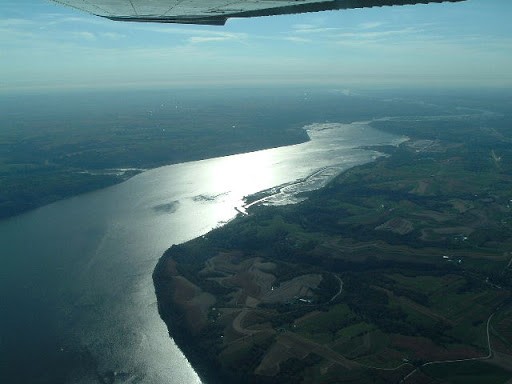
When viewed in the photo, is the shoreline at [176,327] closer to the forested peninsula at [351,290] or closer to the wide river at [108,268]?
the forested peninsula at [351,290]

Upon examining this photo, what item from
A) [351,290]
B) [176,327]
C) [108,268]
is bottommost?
[351,290]

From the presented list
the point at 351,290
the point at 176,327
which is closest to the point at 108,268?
the point at 176,327

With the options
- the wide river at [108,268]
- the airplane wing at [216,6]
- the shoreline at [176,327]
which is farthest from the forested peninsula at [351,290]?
the airplane wing at [216,6]

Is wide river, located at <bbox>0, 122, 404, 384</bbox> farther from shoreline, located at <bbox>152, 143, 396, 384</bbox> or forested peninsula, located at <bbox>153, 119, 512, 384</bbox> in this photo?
forested peninsula, located at <bbox>153, 119, 512, 384</bbox>

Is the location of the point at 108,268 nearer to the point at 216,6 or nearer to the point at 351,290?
the point at 351,290

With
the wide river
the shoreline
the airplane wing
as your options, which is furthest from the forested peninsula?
the airplane wing

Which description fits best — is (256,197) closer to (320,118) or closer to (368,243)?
(368,243)

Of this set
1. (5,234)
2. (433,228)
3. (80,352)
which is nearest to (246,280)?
(80,352)

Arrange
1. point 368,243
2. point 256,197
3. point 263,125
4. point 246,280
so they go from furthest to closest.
→ point 263,125 → point 256,197 → point 368,243 → point 246,280
